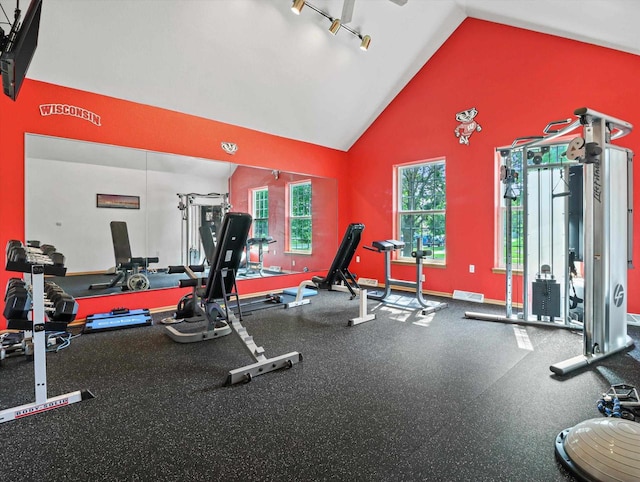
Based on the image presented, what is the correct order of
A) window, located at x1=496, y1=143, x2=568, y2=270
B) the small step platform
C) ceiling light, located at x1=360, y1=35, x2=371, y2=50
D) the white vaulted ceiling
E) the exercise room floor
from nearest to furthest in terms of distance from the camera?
the exercise room floor
the white vaulted ceiling
the small step platform
window, located at x1=496, y1=143, x2=568, y2=270
ceiling light, located at x1=360, y1=35, x2=371, y2=50

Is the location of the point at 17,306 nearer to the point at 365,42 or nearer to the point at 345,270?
the point at 345,270

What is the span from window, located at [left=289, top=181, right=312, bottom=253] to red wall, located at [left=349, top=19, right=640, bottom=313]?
4.26ft

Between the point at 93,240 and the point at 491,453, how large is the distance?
443 cm

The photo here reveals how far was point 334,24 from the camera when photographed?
422 cm

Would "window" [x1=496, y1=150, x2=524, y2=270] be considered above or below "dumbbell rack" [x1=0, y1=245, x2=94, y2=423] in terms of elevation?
above

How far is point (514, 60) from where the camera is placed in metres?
4.66

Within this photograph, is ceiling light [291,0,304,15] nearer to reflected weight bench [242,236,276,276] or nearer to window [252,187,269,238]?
window [252,187,269,238]

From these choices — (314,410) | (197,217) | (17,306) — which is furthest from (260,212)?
(314,410)

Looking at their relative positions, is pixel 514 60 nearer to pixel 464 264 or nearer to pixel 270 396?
pixel 464 264

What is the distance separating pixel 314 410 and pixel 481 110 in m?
4.89

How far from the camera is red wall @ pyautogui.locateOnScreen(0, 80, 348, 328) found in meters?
3.47

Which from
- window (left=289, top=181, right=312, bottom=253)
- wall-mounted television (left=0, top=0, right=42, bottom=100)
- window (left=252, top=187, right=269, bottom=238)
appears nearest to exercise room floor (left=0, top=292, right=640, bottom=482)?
wall-mounted television (left=0, top=0, right=42, bottom=100)

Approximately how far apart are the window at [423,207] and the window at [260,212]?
8.05 ft

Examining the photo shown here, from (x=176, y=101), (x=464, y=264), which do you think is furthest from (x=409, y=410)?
(x=176, y=101)
